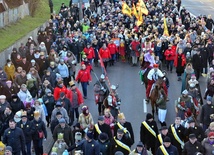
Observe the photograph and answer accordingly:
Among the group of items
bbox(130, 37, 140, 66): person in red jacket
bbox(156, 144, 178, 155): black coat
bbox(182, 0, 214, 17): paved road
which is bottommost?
bbox(182, 0, 214, 17): paved road

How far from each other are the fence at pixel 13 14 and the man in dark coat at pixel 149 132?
17.2 meters

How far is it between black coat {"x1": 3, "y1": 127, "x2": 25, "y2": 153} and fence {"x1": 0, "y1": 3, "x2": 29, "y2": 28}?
16576 mm

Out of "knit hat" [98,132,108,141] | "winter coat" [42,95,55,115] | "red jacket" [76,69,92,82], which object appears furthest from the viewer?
"red jacket" [76,69,92,82]

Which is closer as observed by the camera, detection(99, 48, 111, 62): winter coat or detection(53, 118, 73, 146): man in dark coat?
detection(53, 118, 73, 146): man in dark coat

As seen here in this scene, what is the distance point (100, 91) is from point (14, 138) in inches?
200

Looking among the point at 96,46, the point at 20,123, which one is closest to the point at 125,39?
the point at 96,46

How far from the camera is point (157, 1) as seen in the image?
140ft

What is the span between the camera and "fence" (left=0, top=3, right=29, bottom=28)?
98.0 ft

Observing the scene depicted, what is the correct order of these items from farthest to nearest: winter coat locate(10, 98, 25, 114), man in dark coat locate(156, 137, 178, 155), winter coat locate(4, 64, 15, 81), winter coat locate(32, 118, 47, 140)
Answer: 1. winter coat locate(4, 64, 15, 81)
2. winter coat locate(10, 98, 25, 114)
3. winter coat locate(32, 118, 47, 140)
4. man in dark coat locate(156, 137, 178, 155)

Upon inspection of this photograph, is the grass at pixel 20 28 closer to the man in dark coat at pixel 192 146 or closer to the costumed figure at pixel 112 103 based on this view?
the costumed figure at pixel 112 103

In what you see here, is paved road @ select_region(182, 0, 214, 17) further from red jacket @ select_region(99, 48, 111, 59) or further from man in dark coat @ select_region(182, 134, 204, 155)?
man in dark coat @ select_region(182, 134, 204, 155)

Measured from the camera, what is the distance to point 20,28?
30719 mm

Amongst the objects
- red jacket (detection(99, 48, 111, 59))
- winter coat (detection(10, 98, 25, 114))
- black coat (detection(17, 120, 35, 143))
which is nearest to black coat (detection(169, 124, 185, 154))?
black coat (detection(17, 120, 35, 143))

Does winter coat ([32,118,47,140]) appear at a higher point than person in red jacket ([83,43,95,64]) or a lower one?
higher
